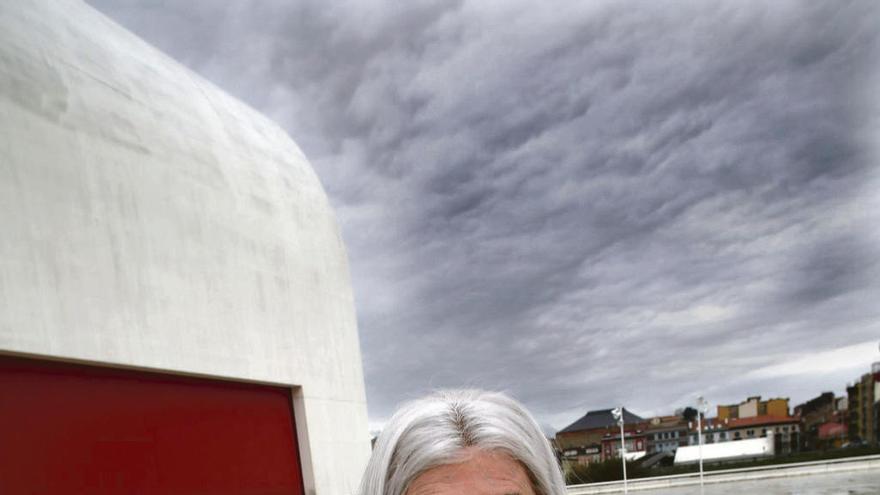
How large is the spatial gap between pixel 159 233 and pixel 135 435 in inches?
68.7

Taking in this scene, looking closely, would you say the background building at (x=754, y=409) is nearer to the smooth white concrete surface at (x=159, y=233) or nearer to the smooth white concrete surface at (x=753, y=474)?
the smooth white concrete surface at (x=753, y=474)

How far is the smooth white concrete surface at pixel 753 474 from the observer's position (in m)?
32.9

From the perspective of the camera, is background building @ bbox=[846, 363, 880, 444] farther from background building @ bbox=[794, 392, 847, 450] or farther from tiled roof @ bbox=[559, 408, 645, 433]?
tiled roof @ bbox=[559, 408, 645, 433]

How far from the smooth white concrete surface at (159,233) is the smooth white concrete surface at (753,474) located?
2422 centimetres

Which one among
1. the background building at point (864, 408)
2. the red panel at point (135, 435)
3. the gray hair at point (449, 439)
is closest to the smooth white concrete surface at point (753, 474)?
the red panel at point (135, 435)

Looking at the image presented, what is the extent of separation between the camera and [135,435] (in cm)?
605

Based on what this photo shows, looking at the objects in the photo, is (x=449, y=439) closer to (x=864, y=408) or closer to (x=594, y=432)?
(x=864, y=408)

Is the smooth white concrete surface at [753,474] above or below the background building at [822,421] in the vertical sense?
above

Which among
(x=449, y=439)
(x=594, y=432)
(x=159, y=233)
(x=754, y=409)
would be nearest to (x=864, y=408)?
(x=754, y=409)

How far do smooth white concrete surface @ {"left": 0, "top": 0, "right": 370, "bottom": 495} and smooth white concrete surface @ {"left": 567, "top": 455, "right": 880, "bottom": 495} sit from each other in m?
24.2

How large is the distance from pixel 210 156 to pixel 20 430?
352 cm

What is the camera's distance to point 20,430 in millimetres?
5125

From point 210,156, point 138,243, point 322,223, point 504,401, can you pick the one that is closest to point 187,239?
point 138,243

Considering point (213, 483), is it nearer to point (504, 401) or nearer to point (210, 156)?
point (210, 156)
